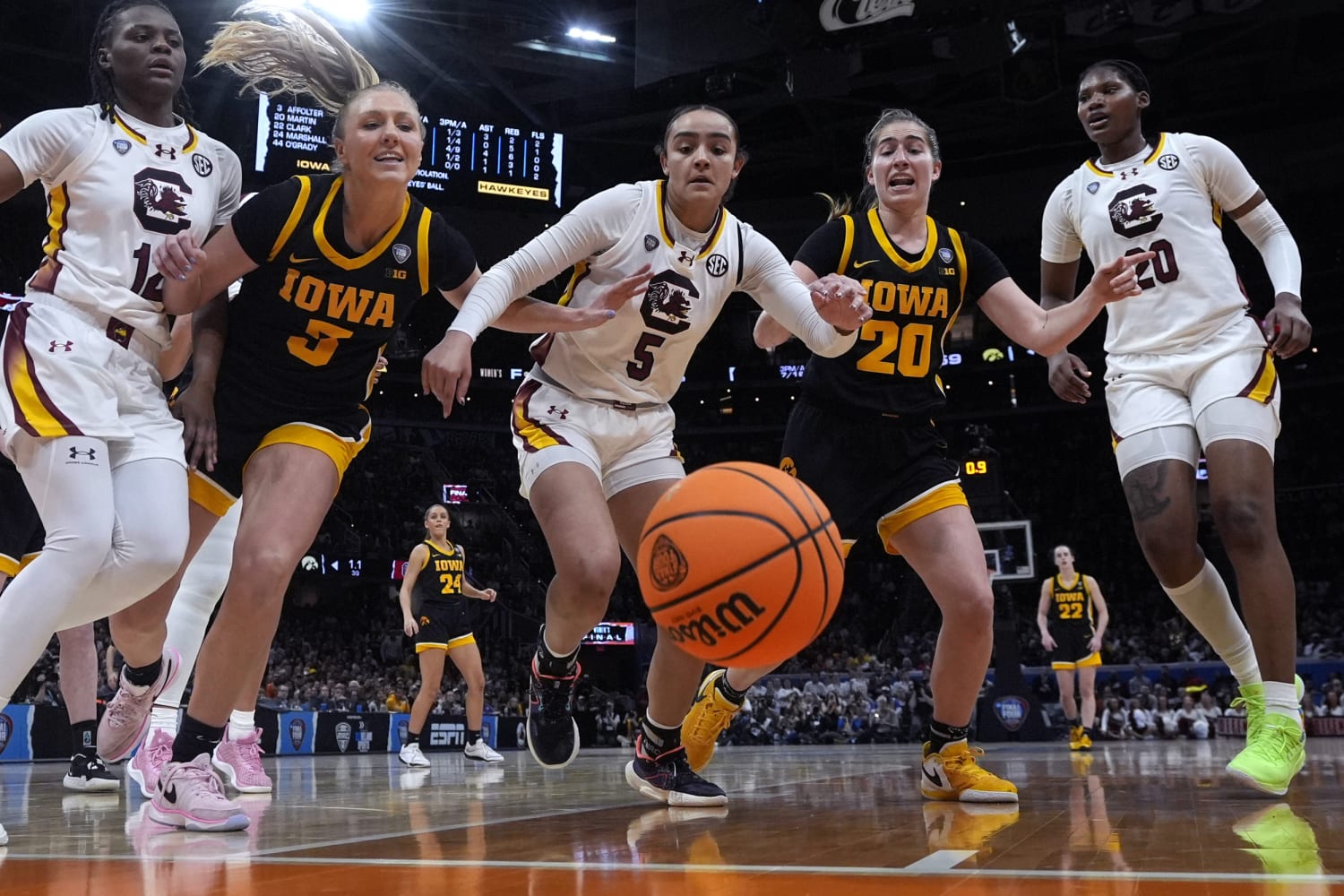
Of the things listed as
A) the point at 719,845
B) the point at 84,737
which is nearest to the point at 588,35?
the point at 84,737

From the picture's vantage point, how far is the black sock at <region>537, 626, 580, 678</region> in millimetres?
4234

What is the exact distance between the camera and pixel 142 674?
446 cm

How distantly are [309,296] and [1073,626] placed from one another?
10.7m

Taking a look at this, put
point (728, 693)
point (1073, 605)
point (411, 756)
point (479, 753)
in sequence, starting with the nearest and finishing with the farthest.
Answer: point (728, 693) → point (411, 756) → point (479, 753) → point (1073, 605)

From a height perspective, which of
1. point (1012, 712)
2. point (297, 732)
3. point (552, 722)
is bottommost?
point (297, 732)

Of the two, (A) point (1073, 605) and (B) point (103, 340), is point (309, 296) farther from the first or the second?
(A) point (1073, 605)

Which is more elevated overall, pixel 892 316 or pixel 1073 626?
pixel 892 316

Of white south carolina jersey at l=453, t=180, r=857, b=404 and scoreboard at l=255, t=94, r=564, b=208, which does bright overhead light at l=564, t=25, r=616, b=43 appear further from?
white south carolina jersey at l=453, t=180, r=857, b=404

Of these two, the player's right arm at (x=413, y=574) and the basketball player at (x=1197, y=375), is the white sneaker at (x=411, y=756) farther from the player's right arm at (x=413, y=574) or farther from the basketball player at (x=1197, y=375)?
the basketball player at (x=1197, y=375)

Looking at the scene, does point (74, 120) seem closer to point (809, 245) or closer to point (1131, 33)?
point (809, 245)

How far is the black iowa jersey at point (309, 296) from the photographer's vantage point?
12.4ft

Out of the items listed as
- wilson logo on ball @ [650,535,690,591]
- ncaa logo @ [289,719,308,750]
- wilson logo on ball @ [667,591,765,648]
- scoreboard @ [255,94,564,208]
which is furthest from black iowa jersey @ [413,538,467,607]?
scoreboard @ [255,94,564,208]

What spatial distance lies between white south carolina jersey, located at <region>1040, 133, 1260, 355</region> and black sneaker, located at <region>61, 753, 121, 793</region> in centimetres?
499

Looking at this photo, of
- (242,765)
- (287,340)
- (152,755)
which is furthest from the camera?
(242,765)
